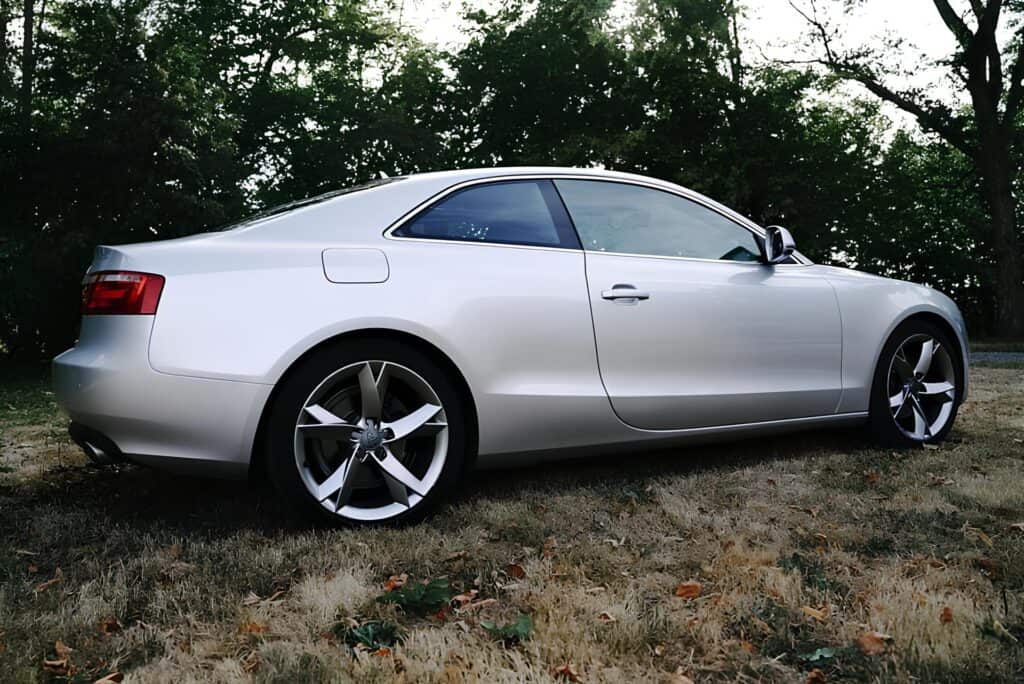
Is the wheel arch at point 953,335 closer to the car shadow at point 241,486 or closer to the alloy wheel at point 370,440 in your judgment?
the car shadow at point 241,486

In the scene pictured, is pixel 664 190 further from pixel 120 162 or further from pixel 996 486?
pixel 120 162

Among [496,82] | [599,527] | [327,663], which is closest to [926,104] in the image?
[496,82]

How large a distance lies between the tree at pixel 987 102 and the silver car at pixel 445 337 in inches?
624

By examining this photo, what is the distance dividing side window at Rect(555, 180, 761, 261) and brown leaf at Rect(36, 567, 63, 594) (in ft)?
7.72

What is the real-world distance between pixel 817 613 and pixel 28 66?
1496 centimetres

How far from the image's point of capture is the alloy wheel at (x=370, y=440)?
317 centimetres

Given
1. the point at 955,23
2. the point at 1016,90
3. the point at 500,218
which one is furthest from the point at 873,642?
the point at 1016,90

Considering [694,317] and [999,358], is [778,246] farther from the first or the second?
[999,358]

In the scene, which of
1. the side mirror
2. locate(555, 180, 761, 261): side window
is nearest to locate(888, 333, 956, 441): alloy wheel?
the side mirror

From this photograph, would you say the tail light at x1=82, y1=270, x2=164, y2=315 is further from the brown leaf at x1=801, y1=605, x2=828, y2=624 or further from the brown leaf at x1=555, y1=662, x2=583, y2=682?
the brown leaf at x1=801, y1=605, x2=828, y2=624

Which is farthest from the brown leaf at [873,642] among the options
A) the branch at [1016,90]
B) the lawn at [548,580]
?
the branch at [1016,90]

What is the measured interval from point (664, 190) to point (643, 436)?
1226 mm

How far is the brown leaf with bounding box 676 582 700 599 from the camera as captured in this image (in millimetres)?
2574

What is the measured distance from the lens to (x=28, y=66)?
13633 millimetres
